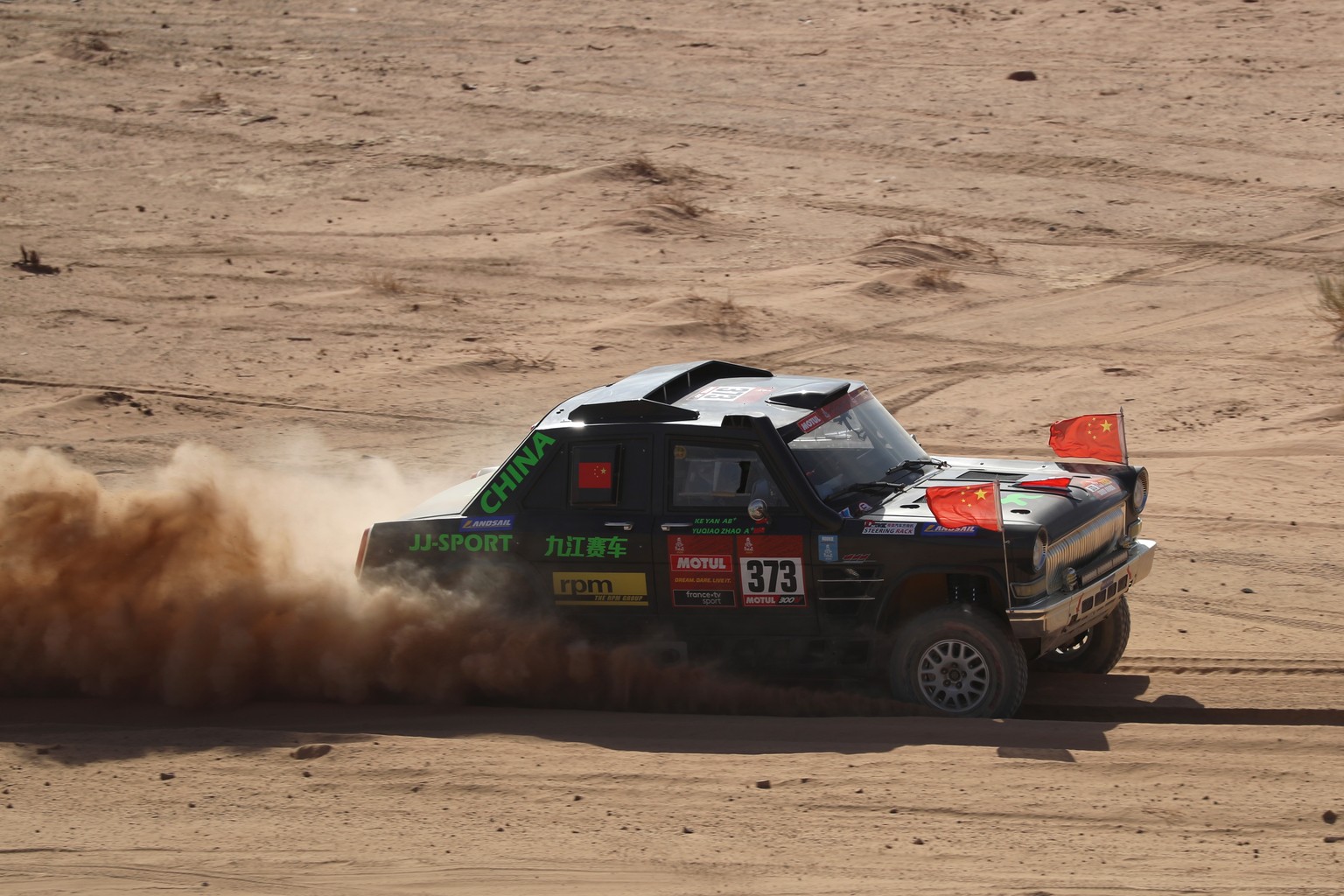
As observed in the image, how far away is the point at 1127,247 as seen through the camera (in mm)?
19031

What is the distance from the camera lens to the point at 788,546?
779cm

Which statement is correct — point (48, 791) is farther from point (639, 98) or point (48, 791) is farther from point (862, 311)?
point (639, 98)

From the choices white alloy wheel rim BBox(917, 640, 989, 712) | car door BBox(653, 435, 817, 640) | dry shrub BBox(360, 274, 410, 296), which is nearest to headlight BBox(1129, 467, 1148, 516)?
white alloy wheel rim BBox(917, 640, 989, 712)

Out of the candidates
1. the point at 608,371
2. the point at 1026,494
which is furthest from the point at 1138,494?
the point at 608,371

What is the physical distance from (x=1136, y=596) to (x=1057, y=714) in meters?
2.40

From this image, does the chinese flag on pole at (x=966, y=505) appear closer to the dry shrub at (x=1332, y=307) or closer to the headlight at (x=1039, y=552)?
the headlight at (x=1039, y=552)

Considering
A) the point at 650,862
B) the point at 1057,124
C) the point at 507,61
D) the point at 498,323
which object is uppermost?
the point at 507,61

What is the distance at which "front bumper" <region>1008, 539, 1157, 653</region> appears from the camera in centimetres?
734

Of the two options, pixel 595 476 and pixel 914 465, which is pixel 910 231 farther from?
pixel 595 476

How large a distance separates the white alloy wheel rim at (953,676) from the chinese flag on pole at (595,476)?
1.88m

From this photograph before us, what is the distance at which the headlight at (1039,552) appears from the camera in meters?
7.32

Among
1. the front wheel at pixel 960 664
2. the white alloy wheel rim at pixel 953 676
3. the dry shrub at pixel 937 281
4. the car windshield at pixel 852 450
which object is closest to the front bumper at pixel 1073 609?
the front wheel at pixel 960 664

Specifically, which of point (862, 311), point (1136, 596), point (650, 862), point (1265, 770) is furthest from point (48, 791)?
Answer: point (862, 311)

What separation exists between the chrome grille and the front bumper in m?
0.10
